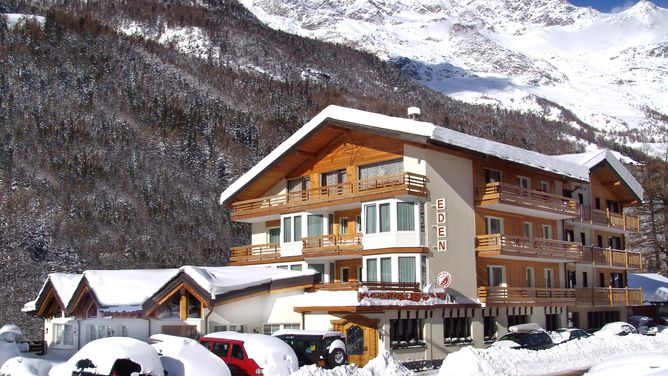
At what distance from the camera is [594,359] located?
110ft

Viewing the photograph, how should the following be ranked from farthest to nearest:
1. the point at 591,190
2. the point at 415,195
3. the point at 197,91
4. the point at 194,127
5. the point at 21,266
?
the point at 197,91
the point at 194,127
the point at 21,266
the point at 591,190
the point at 415,195

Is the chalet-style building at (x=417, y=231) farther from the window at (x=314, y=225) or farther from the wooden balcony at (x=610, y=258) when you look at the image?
the wooden balcony at (x=610, y=258)

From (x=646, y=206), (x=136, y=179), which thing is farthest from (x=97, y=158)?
(x=646, y=206)

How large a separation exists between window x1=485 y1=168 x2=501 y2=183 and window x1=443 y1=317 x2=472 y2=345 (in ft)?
24.5

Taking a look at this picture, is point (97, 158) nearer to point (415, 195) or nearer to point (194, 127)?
point (194, 127)

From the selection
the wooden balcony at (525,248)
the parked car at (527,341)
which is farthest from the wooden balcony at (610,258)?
the parked car at (527,341)

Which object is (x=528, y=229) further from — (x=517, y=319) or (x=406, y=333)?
(x=406, y=333)

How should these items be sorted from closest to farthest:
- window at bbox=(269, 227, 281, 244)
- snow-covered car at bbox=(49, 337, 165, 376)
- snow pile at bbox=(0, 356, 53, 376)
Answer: snow-covered car at bbox=(49, 337, 165, 376)
snow pile at bbox=(0, 356, 53, 376)
window at bbox=(269, 227, 281, 244)

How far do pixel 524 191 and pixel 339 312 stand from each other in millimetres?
13293

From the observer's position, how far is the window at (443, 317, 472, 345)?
3712 centimetres

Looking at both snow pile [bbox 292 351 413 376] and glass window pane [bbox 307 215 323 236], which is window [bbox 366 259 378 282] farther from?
snow pile [bbox 292 351 413 376]

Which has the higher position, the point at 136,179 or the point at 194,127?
the point at 194,127

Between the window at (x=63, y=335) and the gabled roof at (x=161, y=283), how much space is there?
6.64 feet

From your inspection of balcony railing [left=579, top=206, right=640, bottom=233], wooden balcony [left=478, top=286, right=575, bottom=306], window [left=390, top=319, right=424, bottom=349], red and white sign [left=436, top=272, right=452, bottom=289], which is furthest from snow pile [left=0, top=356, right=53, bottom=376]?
balcony railing [left=579, top=206, right=640, bottom=233]
